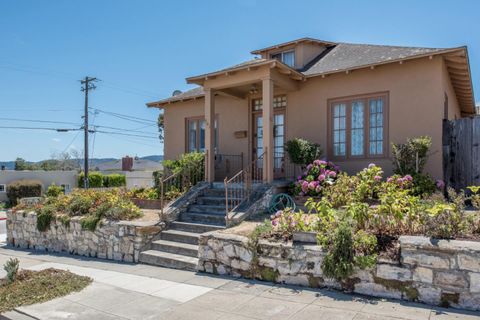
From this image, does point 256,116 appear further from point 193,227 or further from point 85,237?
point 85,237

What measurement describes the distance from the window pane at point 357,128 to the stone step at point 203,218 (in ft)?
13.6

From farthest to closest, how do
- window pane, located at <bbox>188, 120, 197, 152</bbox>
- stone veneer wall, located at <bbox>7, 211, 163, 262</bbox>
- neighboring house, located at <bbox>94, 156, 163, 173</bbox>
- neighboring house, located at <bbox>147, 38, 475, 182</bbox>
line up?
neighboring house, located at <bbox>94, 156, 163, 173</bbox>, window pane, located at <bbox>188, 120, 197, 152</bbox>, neighboring house, located at <bbox>147, 38, 475, 182</bbox>, stone veneer wall, located at <bbox>7, 211, 163, 262</bbox>

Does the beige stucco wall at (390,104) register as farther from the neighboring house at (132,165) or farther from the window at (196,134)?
the neighboring house at (132,165)

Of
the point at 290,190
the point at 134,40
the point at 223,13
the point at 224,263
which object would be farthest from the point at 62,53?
the point at 224,263

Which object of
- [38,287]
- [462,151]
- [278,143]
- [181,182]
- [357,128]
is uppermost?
[357,128]

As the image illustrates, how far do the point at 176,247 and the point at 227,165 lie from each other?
4885 mm

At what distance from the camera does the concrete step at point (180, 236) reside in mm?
7867

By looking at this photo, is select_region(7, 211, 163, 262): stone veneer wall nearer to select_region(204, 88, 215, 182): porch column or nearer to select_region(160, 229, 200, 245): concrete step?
select_region(160, 229, 200, 245): concrete step

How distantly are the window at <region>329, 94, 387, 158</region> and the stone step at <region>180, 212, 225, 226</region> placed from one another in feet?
12.9

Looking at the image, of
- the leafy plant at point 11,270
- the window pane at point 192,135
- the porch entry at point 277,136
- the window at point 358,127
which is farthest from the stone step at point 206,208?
the window pane at point 192,135

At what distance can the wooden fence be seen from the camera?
912 centimetres

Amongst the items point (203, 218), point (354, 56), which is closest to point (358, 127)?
point (354, 56)

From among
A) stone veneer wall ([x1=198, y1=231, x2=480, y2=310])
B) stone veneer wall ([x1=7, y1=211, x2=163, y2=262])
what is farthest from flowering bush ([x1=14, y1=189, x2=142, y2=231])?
stone veneer wall ([x1=198, y1=231, x2=480, y2=310])

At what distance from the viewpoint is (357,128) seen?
991cm
